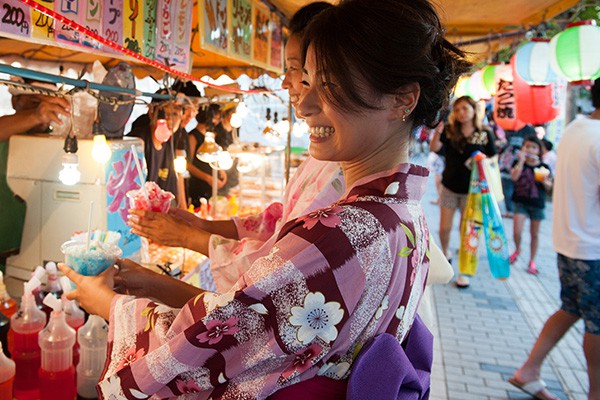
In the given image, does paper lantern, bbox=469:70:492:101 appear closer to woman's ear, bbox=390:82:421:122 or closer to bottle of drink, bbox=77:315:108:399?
woman's ear, bbox=390:82:421:122

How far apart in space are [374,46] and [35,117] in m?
1.78

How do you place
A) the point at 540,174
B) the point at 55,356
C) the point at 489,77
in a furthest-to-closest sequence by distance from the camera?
1. the point at 540,174
2. the point at 489,77
3. the point at 55,356

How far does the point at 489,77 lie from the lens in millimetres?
7195

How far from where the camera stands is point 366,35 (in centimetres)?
128

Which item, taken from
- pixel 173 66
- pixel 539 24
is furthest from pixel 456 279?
pixel 173 66

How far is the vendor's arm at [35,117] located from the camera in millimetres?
2242

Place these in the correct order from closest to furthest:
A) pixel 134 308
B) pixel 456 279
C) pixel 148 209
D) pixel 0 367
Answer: pixel 134 308 < pixel 0 367 < pixel 148 209 < pixel 456 279

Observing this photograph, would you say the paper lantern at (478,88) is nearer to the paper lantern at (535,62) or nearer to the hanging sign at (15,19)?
the paper lantern at (535,62)

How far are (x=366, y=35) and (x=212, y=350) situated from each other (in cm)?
88

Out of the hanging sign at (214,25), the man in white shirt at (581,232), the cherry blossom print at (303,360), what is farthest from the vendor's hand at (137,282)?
the man in white shirt at (581,232)

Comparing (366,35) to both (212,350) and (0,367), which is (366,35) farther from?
(0,367)

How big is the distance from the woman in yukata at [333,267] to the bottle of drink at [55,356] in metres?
0.67

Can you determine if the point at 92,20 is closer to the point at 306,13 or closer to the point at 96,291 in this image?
the point at 306,13

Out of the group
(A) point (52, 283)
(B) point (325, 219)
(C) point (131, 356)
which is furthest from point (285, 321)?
(A) point (52, 283)
